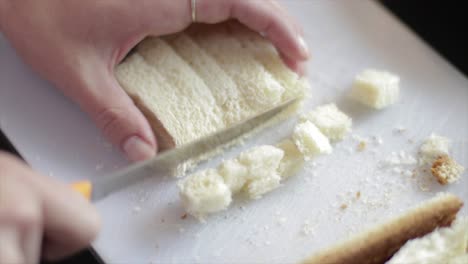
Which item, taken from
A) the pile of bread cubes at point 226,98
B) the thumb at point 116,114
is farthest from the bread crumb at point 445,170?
the thumb at point 116,114

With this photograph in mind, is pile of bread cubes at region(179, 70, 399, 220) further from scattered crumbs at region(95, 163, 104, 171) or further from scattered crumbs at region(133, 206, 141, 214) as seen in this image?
scattered crumbs at region(95, 163, 104, 171)

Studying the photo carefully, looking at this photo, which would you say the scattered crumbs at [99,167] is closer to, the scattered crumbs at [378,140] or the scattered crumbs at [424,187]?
the scattered crumbs at [378,140]

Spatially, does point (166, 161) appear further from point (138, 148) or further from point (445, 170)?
point (445, 170)

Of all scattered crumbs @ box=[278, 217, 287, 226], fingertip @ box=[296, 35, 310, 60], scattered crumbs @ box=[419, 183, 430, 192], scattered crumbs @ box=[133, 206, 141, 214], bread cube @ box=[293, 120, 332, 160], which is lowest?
scattered crumbs @ box=[419, 183, 430, 192]

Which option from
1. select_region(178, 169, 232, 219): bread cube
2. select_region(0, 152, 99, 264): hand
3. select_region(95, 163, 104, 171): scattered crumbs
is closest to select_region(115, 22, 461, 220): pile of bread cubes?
select_region(178, 169, 232, 219): bread cube

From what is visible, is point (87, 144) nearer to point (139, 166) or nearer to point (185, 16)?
point (139, 166)

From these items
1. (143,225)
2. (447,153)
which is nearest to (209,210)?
(143,225)
